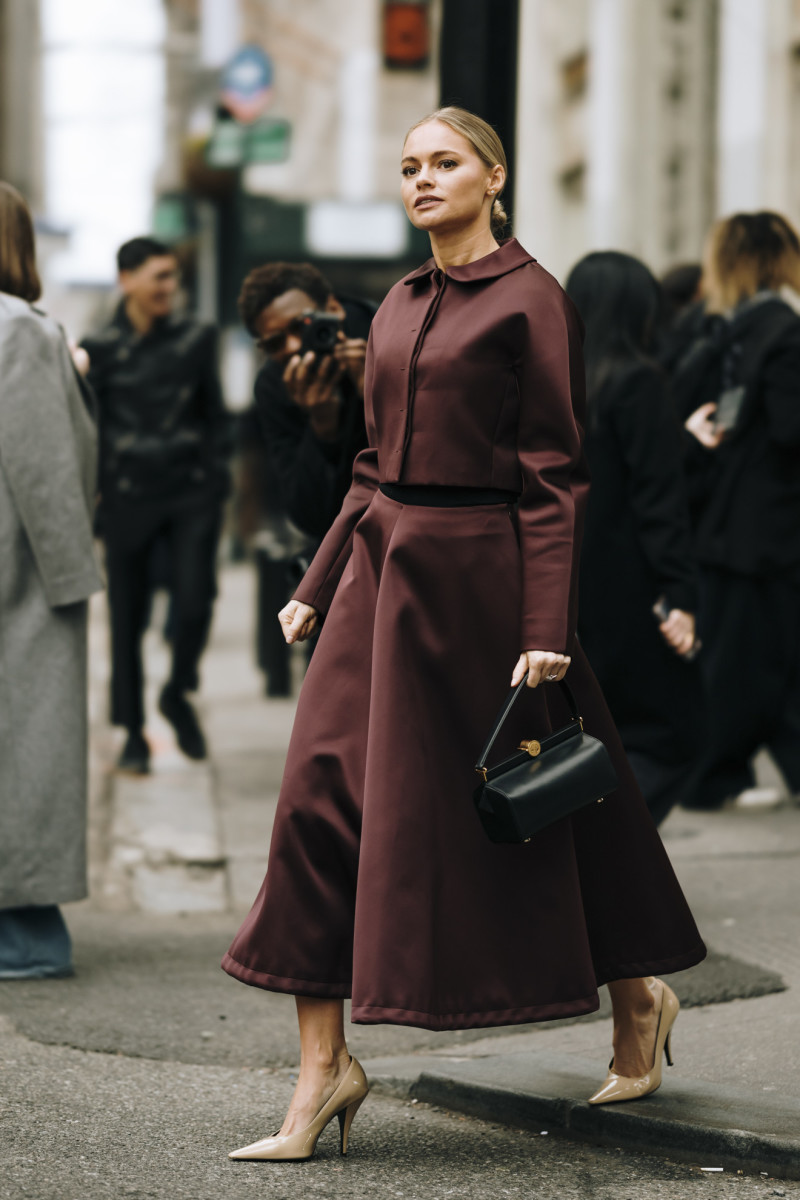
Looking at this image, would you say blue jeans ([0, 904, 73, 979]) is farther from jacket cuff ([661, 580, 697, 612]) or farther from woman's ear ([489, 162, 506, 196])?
woman's ear ([489, 162, 506, 196])

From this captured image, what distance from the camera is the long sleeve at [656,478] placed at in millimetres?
5238

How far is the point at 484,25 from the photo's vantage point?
Result: 17.5ft

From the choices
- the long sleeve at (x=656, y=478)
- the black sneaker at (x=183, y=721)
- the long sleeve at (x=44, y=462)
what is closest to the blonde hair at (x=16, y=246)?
the long sleeve at (x=44, y=462)

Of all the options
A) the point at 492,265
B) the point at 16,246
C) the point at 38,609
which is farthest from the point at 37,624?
the point at 492,265

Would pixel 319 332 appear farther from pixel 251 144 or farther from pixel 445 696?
pixel 251 144

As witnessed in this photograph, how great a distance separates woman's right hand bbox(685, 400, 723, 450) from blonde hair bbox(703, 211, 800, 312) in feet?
1.34

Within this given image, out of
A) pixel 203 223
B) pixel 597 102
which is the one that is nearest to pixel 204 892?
pixel 597 102

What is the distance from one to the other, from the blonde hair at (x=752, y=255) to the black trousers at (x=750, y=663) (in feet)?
3.37

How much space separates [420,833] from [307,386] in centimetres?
154

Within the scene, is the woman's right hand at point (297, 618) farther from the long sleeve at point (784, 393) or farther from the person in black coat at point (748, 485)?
the long sleeve at point (784, 393)

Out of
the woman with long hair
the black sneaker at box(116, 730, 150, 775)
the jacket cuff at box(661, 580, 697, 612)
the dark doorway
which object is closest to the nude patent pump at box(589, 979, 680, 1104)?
the woman with long hair

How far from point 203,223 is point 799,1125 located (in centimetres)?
2886

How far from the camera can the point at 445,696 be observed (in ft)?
11.5

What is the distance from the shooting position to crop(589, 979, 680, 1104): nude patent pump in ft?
12.4
